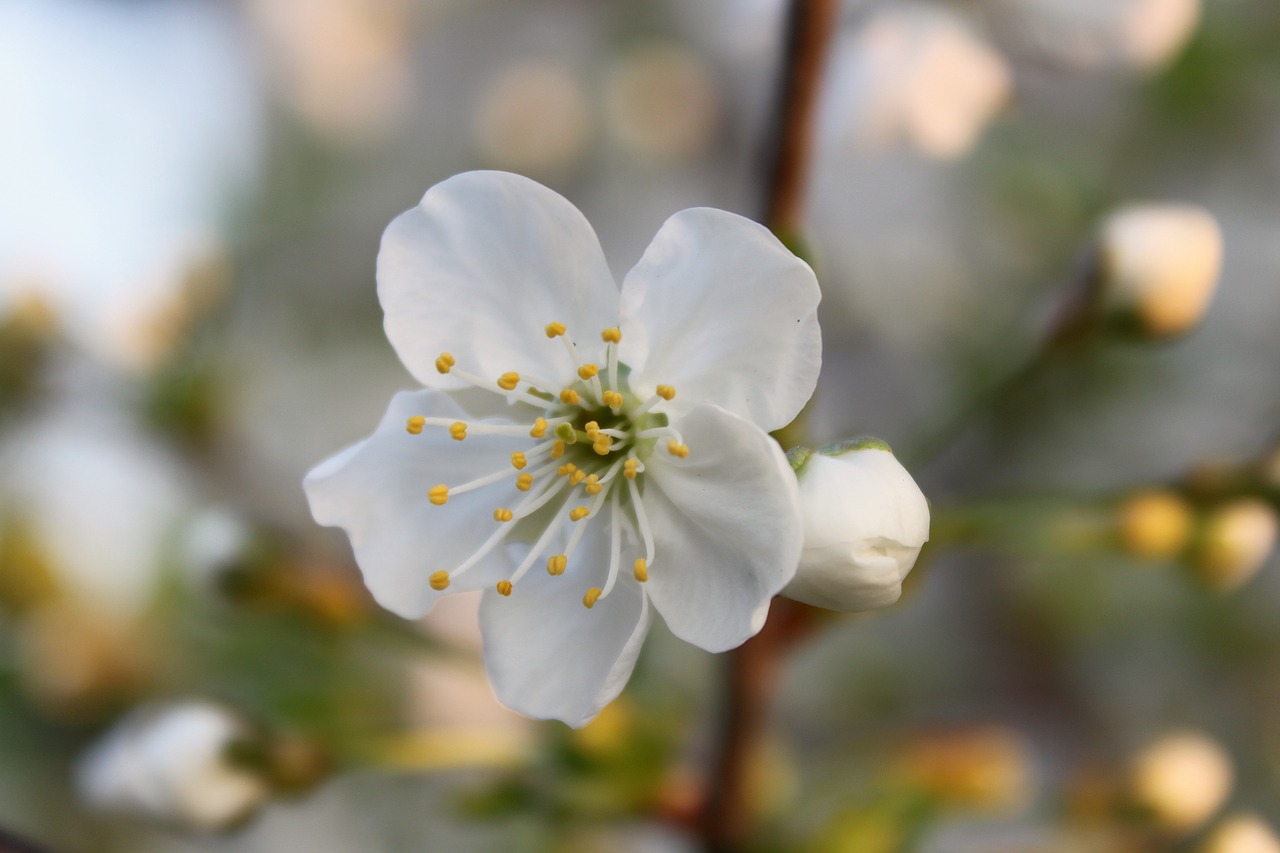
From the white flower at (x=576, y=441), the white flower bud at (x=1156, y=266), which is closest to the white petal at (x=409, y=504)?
the white flower at (x=576, y=441)

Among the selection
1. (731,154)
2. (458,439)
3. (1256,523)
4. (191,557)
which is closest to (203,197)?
(731,154)

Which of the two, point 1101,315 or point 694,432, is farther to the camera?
point 1101,315

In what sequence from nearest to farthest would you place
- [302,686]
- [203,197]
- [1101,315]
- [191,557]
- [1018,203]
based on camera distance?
[1101,315]
[191,557]
[302,686]
[1018,203]
[203,197]

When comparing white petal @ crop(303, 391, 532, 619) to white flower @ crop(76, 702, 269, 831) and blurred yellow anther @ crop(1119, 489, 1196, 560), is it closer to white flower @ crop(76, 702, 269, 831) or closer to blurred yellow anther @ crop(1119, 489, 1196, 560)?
white flower @ crop(76, 702, 269, 831)

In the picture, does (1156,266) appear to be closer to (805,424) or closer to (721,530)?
(805,424)

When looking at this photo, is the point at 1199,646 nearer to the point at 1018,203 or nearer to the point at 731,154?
the point at 1018,203

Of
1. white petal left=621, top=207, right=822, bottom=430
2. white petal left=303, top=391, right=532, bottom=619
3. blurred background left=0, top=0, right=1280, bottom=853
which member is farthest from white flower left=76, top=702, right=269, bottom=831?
white petal left=621, top=207, right=822, bottom=430

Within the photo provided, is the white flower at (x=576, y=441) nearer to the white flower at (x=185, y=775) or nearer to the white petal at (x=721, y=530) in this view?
the white petal at (x=721, y=530)
